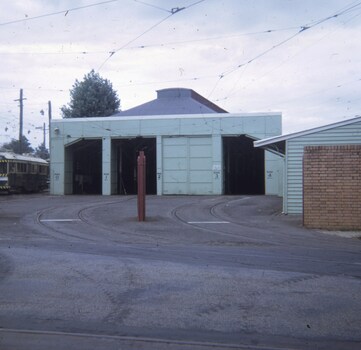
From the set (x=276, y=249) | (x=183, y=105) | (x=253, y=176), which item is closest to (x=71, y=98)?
(x=183, y=105)

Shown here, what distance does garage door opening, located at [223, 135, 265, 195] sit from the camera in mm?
41719

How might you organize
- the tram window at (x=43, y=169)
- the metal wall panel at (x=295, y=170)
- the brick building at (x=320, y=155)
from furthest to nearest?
the tram window at (x=43, y=169) < the metal wall panel at (x=295, y=170) < the brick building at (x=320, y=155)

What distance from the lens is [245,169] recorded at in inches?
1750

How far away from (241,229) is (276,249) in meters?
4.33

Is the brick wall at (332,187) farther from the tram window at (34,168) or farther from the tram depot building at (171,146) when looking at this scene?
the tram window at (34,168)

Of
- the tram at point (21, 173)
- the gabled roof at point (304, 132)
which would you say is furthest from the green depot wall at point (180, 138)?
the gabled roof at point (304, 132)

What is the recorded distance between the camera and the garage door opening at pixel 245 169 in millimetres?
41719

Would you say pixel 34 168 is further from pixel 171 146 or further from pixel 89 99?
pixel 89 99

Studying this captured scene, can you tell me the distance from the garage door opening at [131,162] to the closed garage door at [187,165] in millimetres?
4537

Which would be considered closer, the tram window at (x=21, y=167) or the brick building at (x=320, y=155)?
the brick building at (x=320, y=155)

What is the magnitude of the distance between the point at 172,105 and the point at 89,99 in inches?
472

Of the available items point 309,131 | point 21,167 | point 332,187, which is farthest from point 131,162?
point 332,187

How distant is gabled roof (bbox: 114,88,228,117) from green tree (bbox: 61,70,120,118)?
313 inches

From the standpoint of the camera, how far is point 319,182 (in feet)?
54.0
